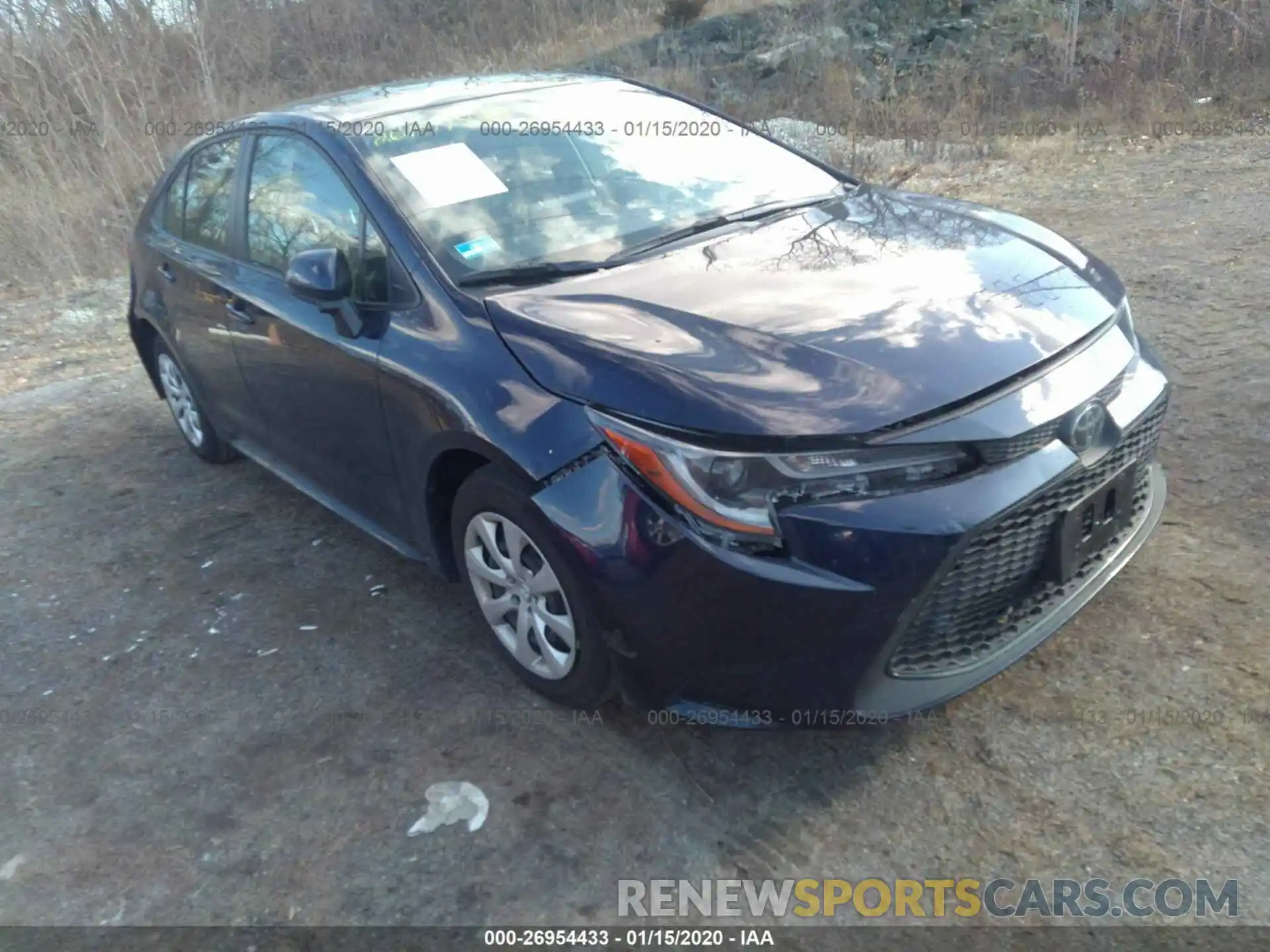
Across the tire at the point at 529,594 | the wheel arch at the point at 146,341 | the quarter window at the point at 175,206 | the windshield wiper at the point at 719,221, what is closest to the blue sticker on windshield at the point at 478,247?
the windshield wiper at the point at 719,221

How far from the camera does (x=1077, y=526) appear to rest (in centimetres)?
265

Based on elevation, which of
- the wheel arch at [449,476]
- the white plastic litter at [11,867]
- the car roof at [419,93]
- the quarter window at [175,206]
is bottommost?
the white plastic litter at [11,867]

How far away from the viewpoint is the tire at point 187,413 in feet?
16.5

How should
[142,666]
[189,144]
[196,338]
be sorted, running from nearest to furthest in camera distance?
[142,666] → [196,338] → [189,144]

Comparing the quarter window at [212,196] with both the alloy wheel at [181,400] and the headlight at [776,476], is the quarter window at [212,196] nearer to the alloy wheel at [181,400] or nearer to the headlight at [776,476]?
the alloy wheel at [181,400]

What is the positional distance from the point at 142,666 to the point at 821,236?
9.02ft

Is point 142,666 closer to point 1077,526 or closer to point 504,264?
point 504,264

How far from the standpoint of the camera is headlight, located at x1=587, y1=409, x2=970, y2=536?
2406 mm

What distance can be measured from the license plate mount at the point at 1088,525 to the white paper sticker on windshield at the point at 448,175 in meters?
2.05

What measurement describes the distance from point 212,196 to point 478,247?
1.80m

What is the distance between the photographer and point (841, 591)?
238 centimetres

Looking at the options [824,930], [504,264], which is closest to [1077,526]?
[824,930]

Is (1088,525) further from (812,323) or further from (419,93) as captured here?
(419,93)

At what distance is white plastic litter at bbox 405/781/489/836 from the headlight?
1041mm
